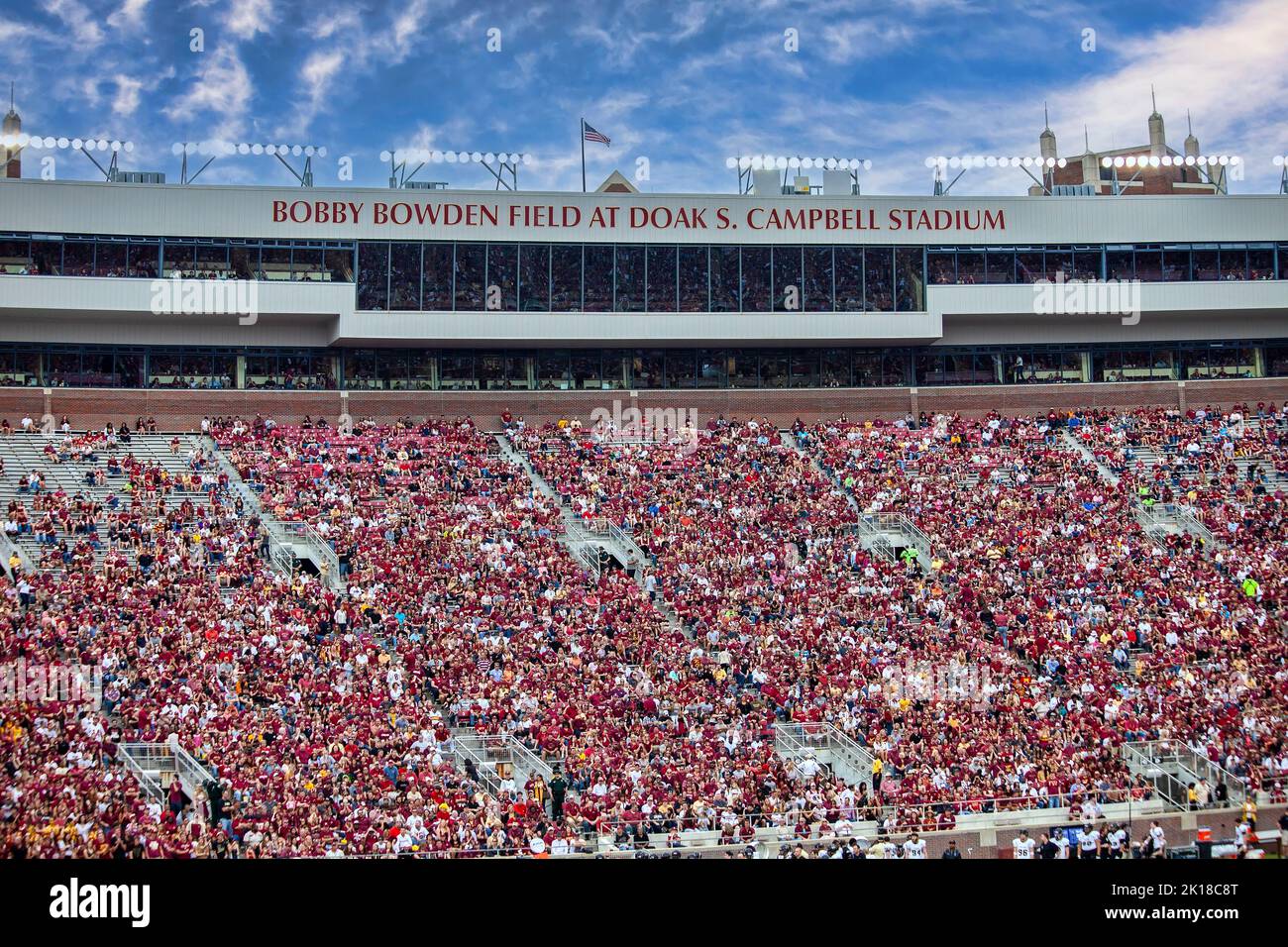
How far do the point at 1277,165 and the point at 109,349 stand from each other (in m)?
42.8

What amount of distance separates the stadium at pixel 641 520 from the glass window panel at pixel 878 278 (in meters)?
0.13

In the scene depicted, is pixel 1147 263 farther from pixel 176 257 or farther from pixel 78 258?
pixel 78 258

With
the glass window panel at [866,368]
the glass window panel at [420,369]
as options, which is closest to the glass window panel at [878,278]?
the glass window panel at [866,368]

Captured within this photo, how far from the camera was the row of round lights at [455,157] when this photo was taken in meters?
43.8

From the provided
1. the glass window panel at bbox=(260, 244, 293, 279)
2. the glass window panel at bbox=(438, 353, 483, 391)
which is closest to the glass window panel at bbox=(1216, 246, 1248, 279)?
the glass window panel at bbox=(438, 353, 483, 391)

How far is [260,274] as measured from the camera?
140 ft

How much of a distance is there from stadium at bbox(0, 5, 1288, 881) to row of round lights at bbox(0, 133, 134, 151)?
1.63 meters

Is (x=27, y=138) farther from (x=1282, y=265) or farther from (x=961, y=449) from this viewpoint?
(x=1282, y=265)

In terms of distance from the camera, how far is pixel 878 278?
4538 cm

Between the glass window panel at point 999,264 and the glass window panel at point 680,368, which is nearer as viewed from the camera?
the glass window panel at point 680,368

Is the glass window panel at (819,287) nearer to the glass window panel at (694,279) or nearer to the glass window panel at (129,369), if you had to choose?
the glass window panel at (694,279)

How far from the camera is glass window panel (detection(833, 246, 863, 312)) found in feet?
148
